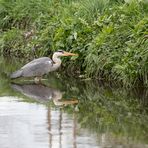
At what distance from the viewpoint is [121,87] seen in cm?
1528

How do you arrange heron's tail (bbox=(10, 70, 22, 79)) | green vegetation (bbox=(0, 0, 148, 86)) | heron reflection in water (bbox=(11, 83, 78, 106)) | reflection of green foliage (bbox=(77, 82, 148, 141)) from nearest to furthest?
reflection of green foliage (bbox=(77, 82, 148, 141)) → heron reflection in water (bbox=(11, 83, 78, 106)) → green vegetation (bbox=(0, 0, 148, 86)) → heron's tail (bbox=(10, 70, 22, 79))

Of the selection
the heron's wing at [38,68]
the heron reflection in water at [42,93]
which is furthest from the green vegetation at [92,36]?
the heron reflection in water at [42,93]

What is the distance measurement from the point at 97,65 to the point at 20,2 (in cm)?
771

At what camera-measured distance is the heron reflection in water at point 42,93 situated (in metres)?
14.1

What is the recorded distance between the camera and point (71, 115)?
488 inches

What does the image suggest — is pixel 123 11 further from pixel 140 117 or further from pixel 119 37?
pixel 140 117

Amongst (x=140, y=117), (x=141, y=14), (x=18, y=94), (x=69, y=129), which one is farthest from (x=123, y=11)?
(x=69, y=129)

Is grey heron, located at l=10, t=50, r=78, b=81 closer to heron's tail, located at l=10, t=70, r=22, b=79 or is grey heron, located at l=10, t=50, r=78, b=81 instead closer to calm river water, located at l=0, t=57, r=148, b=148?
heron's tail, located at l=10, t=70, r=22, b=79

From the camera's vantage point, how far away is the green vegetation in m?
15.3

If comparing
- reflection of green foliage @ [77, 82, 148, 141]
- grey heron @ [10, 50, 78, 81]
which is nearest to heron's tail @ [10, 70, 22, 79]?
grey heron @ [10, 50, 78, 81]

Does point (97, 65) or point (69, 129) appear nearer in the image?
point (69, 129)

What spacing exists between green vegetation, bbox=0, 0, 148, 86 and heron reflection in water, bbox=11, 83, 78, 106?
49.4 inches

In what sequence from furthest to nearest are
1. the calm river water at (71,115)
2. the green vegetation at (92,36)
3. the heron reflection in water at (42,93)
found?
1. the green vegetation at (92,36)
2. the heron reflection in water at (42,93)
3. the calm river water at (71,115)

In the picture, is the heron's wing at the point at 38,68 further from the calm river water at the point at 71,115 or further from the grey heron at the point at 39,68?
the calm river water at the point at 71,115
